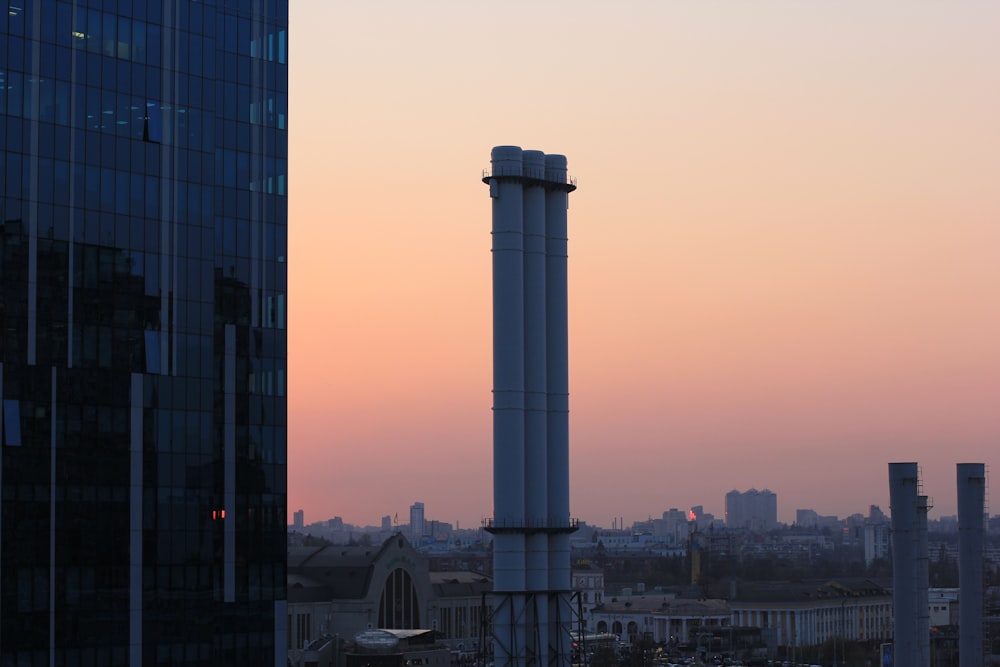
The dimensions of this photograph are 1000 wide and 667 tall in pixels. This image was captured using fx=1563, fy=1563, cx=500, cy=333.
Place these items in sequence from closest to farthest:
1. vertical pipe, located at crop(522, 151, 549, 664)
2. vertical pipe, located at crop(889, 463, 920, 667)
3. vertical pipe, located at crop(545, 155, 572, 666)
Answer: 1. vertical pipe, located at crop(522, 151, 549, 664)
2. vertical pipe, located at crop(545, 155, 572, 666)
3. vertical pipe, located at crop(889, 463, 920, 667)

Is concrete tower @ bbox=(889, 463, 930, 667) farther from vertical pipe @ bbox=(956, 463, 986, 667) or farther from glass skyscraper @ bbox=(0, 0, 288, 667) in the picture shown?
glass skyscraper @ bbox=(0, 0, 288, 667)

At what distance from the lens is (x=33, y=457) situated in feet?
315

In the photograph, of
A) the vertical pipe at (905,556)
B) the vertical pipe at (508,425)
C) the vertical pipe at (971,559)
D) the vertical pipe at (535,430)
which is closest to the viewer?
the vertical pipe at (508,425)

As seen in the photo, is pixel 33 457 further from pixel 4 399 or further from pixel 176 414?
pixel 176 414

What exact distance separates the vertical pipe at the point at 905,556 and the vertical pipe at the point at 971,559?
12.5 meters

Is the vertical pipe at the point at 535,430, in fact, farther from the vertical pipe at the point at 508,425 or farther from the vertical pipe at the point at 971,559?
the vertical pipe at the point at 971,559

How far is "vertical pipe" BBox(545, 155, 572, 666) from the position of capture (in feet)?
394

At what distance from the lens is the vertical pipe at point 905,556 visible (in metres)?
147

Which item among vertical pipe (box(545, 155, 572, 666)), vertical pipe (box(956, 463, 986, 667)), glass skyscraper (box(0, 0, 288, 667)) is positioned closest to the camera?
glass skyscraper (box(0, 0, 288, 667))

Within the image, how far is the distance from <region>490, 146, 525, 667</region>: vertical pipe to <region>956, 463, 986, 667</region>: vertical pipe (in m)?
60.3

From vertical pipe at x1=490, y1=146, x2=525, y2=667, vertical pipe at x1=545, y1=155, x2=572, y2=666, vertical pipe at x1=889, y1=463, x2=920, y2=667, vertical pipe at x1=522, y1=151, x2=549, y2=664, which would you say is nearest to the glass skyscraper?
vertical pipe at x1=490, y1=146, x2=525, y2=667

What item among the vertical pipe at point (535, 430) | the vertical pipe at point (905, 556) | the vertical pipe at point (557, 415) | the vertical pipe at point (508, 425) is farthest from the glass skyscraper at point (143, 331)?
the vertical pipe at point (905, 556)

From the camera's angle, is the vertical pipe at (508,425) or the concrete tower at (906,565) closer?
the vertical pipe at (508,425)

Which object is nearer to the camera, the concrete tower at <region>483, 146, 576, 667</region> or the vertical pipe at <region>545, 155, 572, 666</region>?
the concrete tower at <region>483, 146, 576, 667</region>
